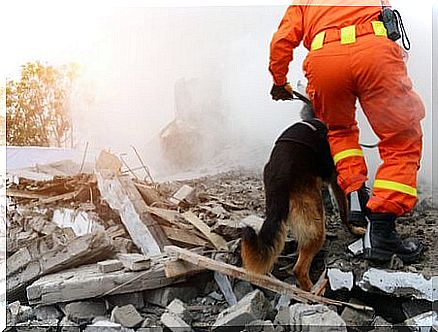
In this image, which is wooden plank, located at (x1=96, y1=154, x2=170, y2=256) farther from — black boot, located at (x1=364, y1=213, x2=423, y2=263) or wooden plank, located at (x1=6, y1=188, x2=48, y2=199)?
black boot, located at (x1=364, y1=213, x2=423, y2=263)

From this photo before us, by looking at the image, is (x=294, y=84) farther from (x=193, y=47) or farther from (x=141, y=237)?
(x=141, y=237)

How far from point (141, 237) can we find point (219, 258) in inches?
10.9

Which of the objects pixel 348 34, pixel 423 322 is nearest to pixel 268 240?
pixel 423 322

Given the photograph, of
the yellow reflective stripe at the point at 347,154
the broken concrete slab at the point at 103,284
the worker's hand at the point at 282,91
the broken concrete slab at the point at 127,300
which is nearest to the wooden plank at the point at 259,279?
the broken concrete slab at the point at 103,284

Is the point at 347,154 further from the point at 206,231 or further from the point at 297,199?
the point at 206,231

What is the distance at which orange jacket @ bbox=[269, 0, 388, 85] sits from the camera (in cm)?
192

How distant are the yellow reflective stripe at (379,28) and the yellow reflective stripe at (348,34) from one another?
66 millimetres

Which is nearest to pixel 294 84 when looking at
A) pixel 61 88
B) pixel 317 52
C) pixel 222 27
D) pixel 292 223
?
pixel 317 52

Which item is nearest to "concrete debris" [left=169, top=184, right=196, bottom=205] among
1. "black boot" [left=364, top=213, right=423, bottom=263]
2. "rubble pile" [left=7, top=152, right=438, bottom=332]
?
"rubble pile" [left=7, top=152, right=438, bottom=332]

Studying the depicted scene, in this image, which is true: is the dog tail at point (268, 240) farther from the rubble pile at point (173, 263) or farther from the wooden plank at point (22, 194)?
the wooden plank at point (22, 194)

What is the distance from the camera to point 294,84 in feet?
6.67

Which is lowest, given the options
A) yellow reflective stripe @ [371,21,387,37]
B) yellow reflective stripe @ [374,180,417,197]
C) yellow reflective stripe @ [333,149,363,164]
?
yellow reflective stripe @ [374,180,417,197]

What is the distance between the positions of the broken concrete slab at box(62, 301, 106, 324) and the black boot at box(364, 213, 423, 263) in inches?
A: 36.4

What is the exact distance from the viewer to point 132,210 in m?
2.08
